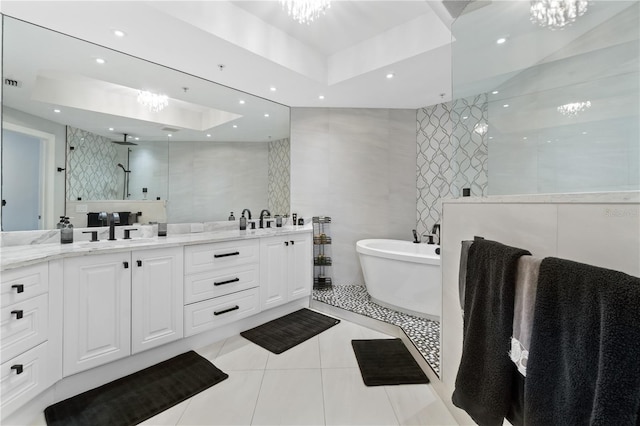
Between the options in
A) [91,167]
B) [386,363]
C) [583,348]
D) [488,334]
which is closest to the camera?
[583,348]

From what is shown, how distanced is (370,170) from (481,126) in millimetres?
1505

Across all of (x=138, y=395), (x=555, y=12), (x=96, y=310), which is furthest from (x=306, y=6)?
(x=138, y=395)

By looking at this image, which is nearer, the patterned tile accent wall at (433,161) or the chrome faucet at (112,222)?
the chrome faucet at (112,222)

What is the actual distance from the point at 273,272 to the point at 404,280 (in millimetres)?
1358

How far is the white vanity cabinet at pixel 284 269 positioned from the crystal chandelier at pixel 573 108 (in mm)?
2501

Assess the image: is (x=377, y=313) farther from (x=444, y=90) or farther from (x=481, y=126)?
(x=444, y=90)

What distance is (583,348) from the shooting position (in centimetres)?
63

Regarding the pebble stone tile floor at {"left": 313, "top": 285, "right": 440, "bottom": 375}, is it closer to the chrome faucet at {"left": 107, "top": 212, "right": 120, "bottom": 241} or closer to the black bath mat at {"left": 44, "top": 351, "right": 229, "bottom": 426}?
the black bath mat at {"left": 44, "top": 351, "right": 229, "bottom": 426}

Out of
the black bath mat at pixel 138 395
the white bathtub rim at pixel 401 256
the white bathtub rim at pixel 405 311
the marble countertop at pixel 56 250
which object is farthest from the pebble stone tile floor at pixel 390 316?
the marble countertop at pixel 56 250

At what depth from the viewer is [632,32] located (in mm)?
1678

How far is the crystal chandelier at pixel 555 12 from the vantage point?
6.15ft

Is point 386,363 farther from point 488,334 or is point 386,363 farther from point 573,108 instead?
point 573,108

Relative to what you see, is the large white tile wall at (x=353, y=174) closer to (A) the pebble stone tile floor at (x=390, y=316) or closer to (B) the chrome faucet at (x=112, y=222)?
(A) the pebble stone tile floor at (x=390, y=316)

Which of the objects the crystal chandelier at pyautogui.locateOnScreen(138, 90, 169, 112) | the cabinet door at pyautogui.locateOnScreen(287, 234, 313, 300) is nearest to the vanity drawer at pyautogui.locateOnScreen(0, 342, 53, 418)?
the cabinet door at pyautogui.locateOnScreen(287, 234, 313, 300)
